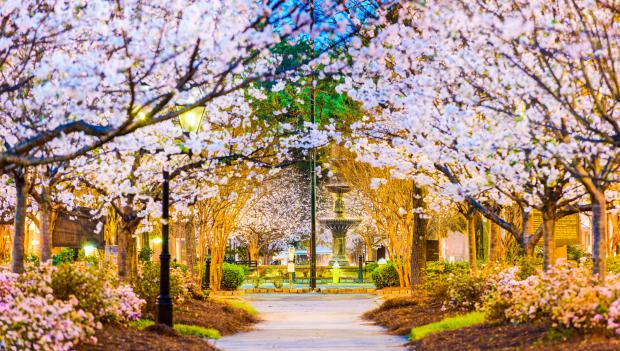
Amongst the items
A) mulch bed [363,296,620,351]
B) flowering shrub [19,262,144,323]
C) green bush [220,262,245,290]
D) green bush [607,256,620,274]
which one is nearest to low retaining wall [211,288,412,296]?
green bush [220,262,245,290]

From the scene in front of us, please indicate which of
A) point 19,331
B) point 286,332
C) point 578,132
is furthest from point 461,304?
point 19,331

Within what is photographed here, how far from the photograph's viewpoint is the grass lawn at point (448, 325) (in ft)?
49.0

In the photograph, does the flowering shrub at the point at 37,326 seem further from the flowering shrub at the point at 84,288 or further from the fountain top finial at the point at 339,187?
the fountain top finial at the point at 339,187

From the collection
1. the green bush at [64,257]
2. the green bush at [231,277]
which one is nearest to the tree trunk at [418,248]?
the green bush at [231,277]

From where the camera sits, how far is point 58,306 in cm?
1001

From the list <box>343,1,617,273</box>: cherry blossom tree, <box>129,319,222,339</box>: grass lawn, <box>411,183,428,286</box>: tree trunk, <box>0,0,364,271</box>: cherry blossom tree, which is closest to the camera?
<box>0,0,364,271</box>: cherry blossom tree

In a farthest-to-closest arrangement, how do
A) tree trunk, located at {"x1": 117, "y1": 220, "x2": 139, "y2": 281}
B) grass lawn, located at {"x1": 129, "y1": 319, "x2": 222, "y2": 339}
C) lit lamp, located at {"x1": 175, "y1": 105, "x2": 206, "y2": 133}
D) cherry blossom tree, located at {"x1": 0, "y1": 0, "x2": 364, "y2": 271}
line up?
tree trunk, located at {"x1": 117, "y1": 220, "x2": 139, "y2": 281} < grass lawn, located at {"x1": 129, "y1": 319, "x2": 222, "y2": 339} < lit lamp, located at {"x1": 175, "y1": 105, "x2": 206, "y2": 133} < cherry blossom tree, located at {"x1": 0, "y1": 0, "x2": 364, "y2": 271}

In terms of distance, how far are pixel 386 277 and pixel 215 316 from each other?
44.6 ft

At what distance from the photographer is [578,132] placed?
12719 millimetres

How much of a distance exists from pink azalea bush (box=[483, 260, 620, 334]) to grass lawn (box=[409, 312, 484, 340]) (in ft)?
2.30

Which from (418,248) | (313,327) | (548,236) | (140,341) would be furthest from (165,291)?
(418,248)

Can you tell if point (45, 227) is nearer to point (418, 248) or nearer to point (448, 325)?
point (448, 325)

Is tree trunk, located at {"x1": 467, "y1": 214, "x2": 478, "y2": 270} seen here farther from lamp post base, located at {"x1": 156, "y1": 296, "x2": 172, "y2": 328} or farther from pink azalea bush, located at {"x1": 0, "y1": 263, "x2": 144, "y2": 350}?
pink azalea bush, located at {"x1": 0, "y1": 263, "x2": 144, "y2": 350}

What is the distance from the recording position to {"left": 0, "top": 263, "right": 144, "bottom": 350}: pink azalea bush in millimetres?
9469
